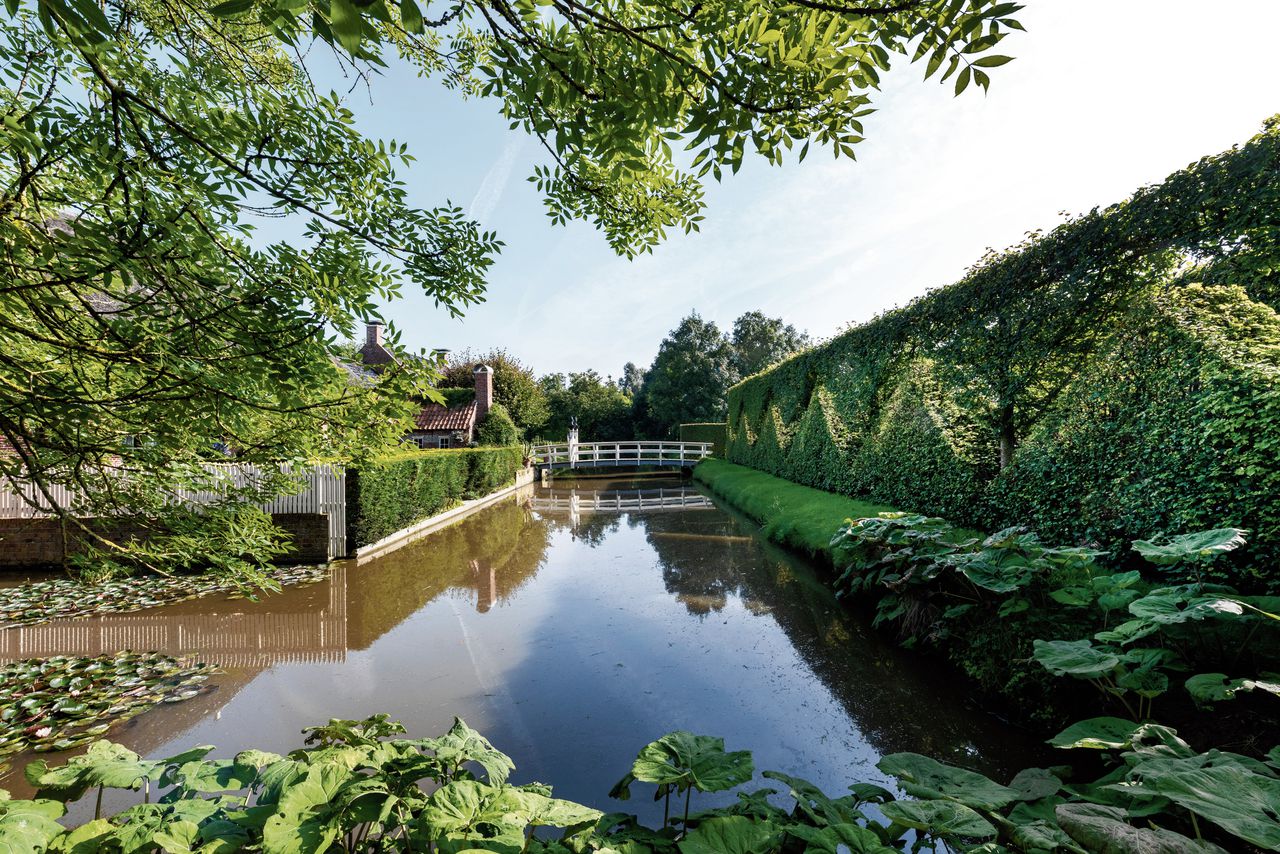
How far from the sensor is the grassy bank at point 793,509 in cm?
809

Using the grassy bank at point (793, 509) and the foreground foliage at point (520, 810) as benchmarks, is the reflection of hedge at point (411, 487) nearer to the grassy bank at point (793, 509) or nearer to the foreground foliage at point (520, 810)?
the foreground foliage at point (520, 810)

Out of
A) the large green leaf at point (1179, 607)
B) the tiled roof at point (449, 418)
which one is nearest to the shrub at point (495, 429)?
the tiled roof at point (449, 418)

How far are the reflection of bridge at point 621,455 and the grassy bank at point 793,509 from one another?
32.5ft

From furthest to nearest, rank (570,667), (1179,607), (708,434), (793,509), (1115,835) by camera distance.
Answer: (708,434) < (793,509) < (570,667) < (1179,607) < (1115,835)

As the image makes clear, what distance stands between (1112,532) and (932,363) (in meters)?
3.97

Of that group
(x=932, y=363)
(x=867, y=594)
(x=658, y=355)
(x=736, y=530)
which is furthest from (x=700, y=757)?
(x=658, y=355)

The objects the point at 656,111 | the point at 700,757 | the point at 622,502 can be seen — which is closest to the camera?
the point at 656,111

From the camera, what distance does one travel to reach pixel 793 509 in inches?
402

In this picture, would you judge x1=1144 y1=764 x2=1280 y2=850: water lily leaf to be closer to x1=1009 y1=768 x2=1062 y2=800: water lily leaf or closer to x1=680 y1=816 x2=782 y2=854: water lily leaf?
x1=1009 y1=768 x2=1062 y2=800: water lily leaf

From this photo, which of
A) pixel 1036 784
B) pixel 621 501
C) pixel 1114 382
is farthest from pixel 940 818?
pixel 621 501

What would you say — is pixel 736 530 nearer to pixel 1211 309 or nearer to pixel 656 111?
pixel 1211 309

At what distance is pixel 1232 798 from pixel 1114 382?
4.24 meters

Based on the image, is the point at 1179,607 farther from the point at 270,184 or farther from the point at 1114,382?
the point at 270,184

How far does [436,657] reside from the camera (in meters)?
4.80
